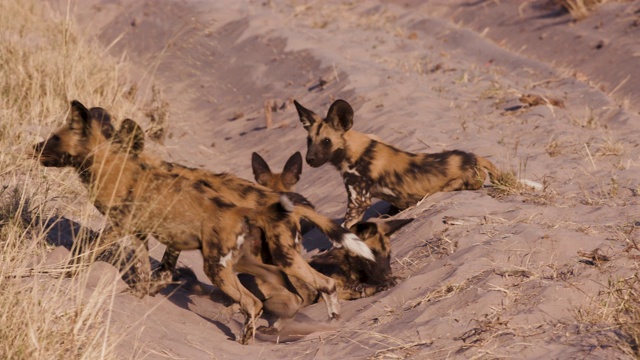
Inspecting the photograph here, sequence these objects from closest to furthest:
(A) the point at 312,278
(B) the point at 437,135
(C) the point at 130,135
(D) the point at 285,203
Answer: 1. (D) the point at 285,203
2. (A) the point at 312,278
3. (C) the point at 130,135
4. (B) the point at 437,135

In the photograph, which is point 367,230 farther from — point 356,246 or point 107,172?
point 107,172

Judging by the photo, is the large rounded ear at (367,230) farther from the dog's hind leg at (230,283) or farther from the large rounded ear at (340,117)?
the large rounded ear at (340,117)

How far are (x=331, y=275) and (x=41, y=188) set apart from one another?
1.67m

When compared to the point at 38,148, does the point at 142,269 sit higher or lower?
lower

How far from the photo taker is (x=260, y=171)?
6410mm

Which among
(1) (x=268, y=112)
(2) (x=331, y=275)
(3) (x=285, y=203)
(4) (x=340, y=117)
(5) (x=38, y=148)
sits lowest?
(1) (x=268, y=112)

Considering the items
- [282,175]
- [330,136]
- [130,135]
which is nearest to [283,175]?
[282,175]

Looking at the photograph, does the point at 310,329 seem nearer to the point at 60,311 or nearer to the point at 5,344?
the point at 60,311

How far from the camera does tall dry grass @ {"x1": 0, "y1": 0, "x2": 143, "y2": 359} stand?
3342 mm

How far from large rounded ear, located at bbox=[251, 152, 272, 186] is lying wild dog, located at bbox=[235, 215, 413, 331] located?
97cm

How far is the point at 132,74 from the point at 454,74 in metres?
3.24

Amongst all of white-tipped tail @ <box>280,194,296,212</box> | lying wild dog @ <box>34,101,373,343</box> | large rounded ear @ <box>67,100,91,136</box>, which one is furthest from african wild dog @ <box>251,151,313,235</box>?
white-tipped tail @ <box>280,194,296,212</box>

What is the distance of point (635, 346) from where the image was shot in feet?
11.0

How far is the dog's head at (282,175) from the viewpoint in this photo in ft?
20.8
